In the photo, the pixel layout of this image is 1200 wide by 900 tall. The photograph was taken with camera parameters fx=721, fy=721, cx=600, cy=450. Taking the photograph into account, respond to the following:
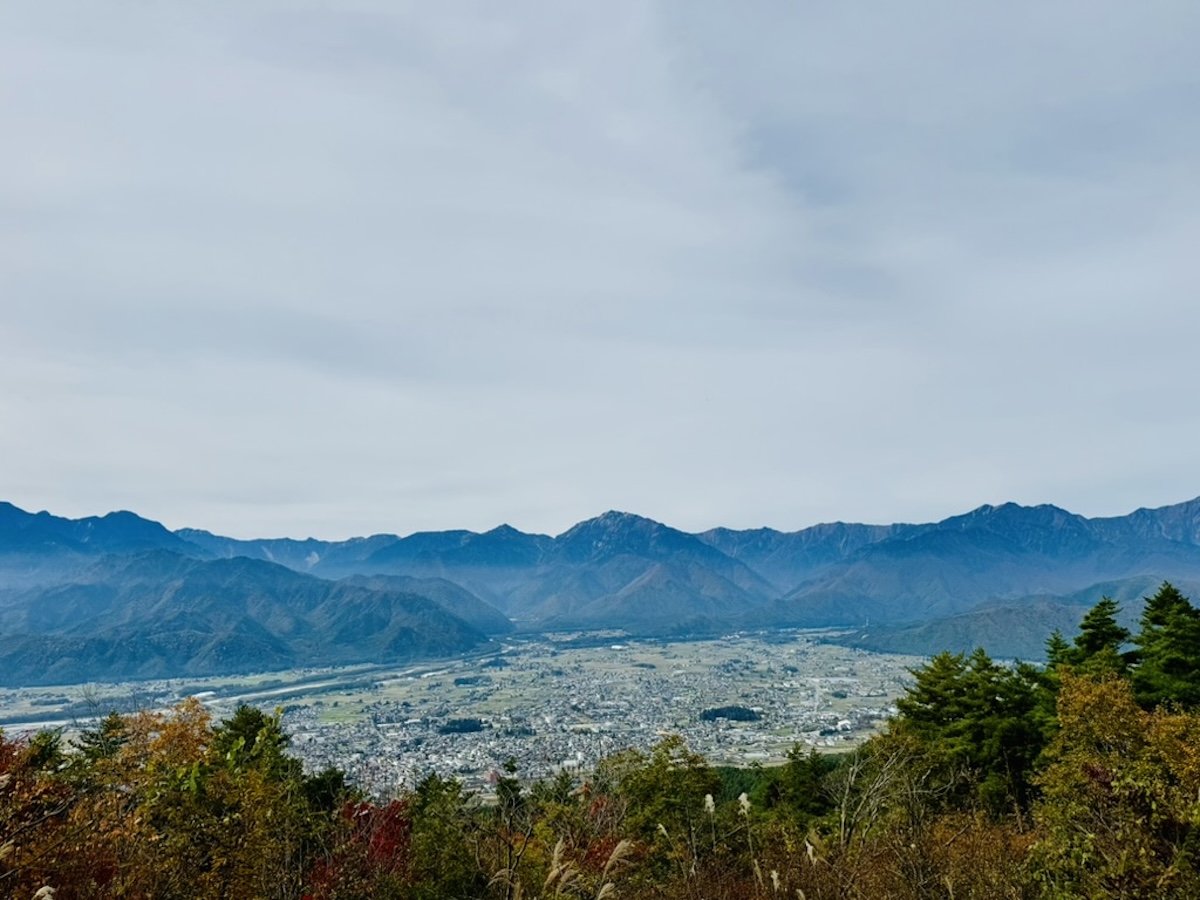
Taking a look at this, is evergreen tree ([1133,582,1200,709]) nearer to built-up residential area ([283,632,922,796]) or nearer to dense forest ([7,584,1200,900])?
dense forest ([7,584,1200,900])

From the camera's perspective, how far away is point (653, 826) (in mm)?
24266

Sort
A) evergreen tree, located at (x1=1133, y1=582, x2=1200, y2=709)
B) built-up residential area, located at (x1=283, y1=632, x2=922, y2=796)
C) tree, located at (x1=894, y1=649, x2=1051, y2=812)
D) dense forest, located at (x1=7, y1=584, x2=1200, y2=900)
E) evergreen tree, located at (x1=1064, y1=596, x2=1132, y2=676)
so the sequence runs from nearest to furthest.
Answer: dense forest, located at (x1=7, y1=584, x2=1200, y2=900) < evergreen tree, located at (x1=1133, y1=582, x2=1200, y2=709) < tree, located at (x1=894, y1=649, x2=1051, y2=812) < evergreen tree, located at (x1=1064, y1=596, x2=1132, y2=676) < built-up residential area, located at (x1=283, y1=632, x2=922, y2=796)

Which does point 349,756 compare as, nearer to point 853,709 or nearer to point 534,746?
point 534,746

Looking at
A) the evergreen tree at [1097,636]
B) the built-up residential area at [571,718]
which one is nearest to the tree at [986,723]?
the evergreen tree at [1097,636]

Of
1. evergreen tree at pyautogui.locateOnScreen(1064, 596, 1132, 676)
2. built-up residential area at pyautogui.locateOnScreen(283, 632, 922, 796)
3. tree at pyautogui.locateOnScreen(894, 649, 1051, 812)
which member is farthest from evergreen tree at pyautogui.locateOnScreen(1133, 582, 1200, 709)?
built-up residential area at pyautogui.locateOnScreen(283, 632, 922, 796)

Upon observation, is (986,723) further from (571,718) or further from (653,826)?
(571,718)

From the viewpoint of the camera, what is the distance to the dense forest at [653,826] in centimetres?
796

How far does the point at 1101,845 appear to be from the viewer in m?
7.81

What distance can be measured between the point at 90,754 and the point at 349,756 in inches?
2562

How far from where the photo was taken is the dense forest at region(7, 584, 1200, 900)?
7957 mm

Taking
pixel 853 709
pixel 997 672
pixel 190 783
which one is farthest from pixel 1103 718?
pixel 853 709

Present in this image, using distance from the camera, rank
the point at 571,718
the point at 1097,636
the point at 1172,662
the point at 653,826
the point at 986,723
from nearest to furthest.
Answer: the point at 653,826
the point at 1172,662
the point at 986,723
the point at 1097,636
the point at 571,718

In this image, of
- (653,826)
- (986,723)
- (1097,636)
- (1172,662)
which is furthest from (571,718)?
(1172,662)

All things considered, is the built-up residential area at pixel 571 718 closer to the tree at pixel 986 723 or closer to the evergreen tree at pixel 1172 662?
the tree at pixel 986 723
